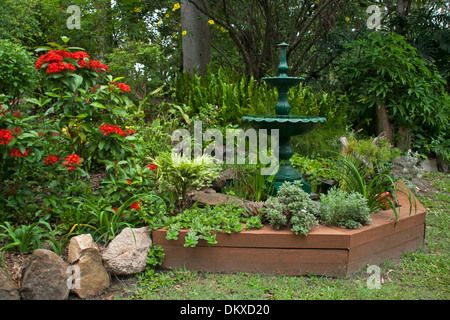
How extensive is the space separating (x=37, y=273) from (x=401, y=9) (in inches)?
297

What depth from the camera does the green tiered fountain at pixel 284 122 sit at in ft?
11.2

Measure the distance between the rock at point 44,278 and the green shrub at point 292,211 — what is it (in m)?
1.64

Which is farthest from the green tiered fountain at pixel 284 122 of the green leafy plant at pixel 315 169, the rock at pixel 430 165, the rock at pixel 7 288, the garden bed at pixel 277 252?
the rock at pixel 430 165

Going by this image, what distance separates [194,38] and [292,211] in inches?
194

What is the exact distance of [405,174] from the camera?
16.4ft

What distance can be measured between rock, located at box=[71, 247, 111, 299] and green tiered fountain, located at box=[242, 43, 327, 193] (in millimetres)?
1878

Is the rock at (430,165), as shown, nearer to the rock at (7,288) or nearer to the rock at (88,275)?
the rock at (88,275)

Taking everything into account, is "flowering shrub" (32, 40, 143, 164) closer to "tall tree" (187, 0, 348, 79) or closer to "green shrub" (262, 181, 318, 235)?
"green shrub" (262, 181, 318, 235)

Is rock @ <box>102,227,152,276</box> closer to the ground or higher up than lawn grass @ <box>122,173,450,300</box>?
higher up

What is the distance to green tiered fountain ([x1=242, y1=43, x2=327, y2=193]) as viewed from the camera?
11.2 ft

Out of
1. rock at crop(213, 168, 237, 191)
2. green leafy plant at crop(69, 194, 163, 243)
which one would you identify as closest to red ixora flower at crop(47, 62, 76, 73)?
green leafy plant at crop(69, 194, 163, 243)

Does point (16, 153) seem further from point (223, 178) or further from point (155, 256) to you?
point (223, 178)

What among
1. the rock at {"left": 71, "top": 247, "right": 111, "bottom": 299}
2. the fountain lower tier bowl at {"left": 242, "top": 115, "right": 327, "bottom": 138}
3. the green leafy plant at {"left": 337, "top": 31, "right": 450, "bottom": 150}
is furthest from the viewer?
the green leafy plant at {"left": 337, "top": 31, "right": 450, "bottom": 150}
